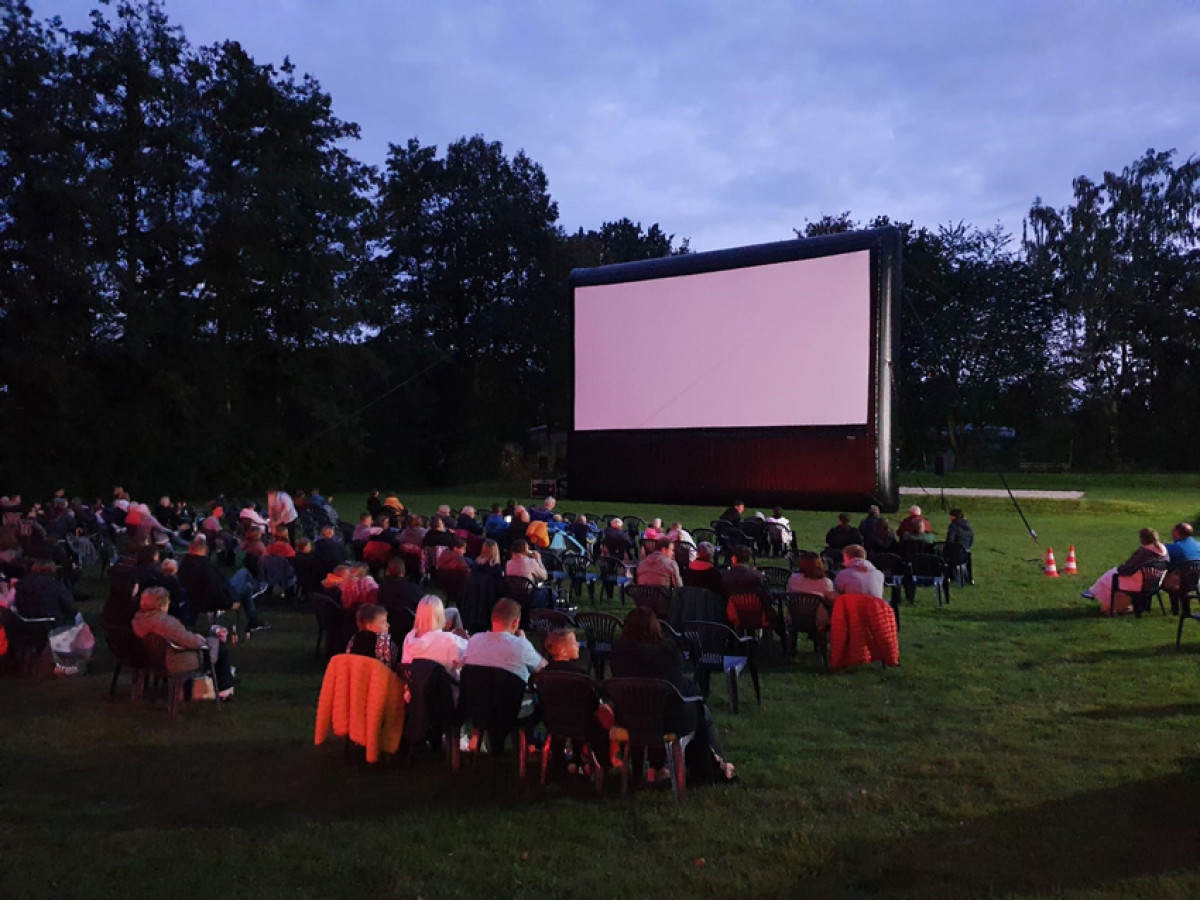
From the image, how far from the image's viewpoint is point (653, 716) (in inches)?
176

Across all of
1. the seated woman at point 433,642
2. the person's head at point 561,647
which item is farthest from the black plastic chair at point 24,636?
the person's head at point 561,647

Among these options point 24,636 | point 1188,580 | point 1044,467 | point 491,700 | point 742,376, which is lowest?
point 24,636

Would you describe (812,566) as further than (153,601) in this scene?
Yes

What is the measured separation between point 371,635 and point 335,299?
1049 inches

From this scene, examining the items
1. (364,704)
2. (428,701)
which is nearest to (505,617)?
(428,701)

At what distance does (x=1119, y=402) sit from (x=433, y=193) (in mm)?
30308

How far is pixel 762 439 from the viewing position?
13.1m

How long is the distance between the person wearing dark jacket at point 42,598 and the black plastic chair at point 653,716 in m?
4.86

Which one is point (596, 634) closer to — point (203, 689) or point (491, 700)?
point (491, 700)

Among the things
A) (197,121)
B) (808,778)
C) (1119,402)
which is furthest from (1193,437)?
(808,778)

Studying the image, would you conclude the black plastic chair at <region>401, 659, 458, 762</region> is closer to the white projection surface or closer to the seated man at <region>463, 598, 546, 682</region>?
the seated man at <region>463, 598, 546, 682</region>

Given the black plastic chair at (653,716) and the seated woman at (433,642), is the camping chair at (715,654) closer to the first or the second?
the black plastic chair at (653,716)

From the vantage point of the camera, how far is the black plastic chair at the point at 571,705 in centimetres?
461

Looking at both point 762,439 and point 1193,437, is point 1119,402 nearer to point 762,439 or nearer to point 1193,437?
point 1193,437
